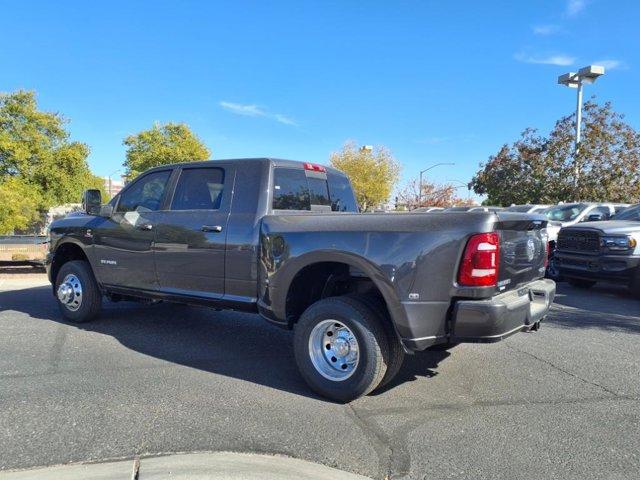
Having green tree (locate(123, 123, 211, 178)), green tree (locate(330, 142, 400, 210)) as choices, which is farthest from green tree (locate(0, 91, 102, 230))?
A: green tree (locate(330, 142, 400, 210))

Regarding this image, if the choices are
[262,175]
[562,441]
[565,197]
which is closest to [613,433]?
[562,441]

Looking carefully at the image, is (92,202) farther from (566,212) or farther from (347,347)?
(566,212)

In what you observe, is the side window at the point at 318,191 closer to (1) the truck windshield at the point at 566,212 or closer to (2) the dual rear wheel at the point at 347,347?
(2) the dual rear wheel at the point at 347,347

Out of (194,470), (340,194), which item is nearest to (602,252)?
(340,194)

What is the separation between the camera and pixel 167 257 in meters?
5.50

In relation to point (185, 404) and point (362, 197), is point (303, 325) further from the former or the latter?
point (362, 197)

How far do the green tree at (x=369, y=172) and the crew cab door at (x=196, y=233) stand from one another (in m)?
47.8

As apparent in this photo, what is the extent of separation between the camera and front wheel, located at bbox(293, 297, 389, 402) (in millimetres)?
4000

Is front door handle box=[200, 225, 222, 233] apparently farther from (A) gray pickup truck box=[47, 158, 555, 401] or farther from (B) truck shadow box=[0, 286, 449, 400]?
(B) truck shadow box=[0, 286, 449, 400]

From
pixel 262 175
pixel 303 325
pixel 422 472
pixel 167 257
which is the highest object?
pixel 262 175

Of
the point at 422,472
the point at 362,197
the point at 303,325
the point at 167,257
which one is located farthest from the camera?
the point at 362,197

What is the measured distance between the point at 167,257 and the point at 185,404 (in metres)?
1.88

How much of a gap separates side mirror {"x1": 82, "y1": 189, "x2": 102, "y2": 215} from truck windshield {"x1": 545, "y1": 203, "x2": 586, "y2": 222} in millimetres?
13439

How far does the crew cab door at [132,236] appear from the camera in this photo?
5730 millimetres
